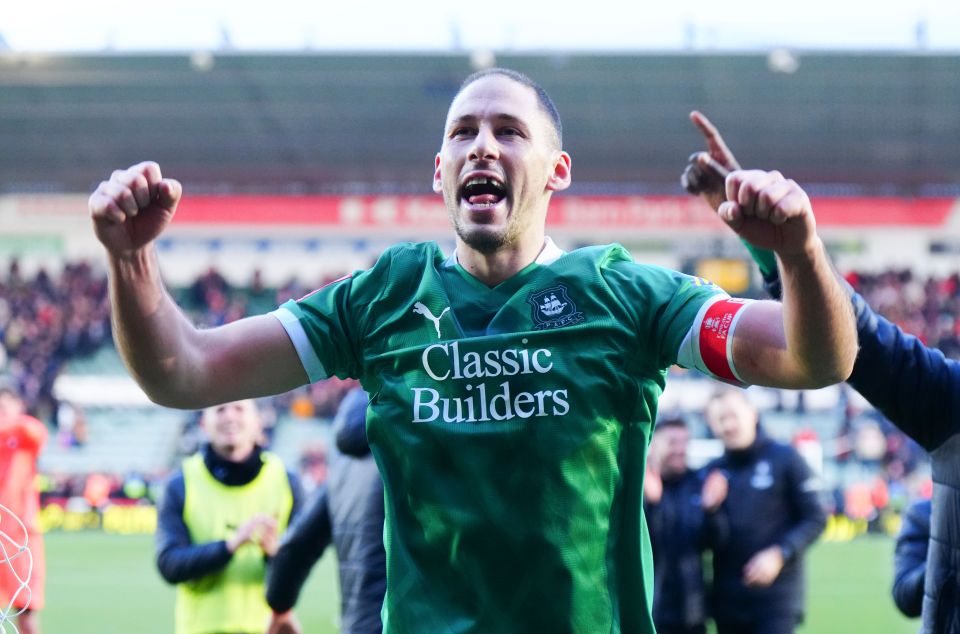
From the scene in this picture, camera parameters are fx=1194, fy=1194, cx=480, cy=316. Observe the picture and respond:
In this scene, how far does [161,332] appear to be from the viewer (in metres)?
2.36

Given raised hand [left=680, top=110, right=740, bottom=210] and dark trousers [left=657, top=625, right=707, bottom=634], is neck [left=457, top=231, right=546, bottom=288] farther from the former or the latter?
dark trousers [left=657, top=625, right=707, bottom=634]

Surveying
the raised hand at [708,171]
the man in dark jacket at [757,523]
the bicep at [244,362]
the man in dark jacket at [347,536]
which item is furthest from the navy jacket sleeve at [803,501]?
the bicep at [244,362]

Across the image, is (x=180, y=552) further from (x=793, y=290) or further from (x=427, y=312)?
(x=793, y=290)

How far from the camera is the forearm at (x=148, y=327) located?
2303 millimetres

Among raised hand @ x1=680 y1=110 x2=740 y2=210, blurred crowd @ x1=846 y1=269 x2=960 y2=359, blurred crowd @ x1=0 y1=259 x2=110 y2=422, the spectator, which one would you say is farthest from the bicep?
blurred crowd @ x1=846 y1=269 x2=960 y2=359

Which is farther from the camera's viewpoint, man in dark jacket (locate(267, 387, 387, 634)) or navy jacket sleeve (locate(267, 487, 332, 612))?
navy jacket sleeve (locate(267, 487, 332, 612))

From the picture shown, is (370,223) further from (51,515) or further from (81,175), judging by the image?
(51,515)

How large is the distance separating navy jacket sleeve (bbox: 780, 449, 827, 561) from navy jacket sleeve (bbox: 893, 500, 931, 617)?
5.51 feet

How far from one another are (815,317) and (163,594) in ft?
38.4

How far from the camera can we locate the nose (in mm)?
2607

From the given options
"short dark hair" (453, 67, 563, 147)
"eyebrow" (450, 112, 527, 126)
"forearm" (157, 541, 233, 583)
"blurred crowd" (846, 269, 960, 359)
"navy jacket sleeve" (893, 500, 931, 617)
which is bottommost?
"navy jacket sleeve" (893, 500, 931, 617)

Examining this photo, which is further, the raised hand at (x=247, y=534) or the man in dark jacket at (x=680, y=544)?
the man in dark jacket at (x=680, y=544)

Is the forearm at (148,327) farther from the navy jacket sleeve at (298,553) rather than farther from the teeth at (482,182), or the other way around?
the navy jacket sleeve at (298,553)

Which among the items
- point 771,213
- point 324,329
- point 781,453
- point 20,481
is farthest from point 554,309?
point 20,481
